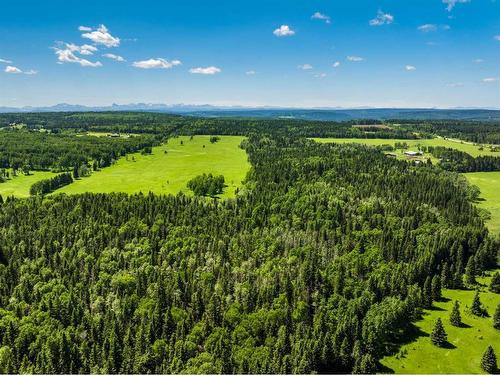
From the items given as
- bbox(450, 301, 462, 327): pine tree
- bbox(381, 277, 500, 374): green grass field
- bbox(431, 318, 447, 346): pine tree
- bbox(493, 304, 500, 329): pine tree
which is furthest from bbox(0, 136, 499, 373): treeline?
bbox(493, 304, 500, 329): pine tree

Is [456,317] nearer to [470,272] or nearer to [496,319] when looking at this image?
[496,319]

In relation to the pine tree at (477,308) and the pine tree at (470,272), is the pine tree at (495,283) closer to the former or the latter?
the pine tree at (470,272)

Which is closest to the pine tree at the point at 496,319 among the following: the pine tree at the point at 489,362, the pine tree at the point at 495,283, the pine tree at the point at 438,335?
the pine tree at the point at 438,335

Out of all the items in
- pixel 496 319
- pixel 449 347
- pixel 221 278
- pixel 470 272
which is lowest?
pixel 449 347

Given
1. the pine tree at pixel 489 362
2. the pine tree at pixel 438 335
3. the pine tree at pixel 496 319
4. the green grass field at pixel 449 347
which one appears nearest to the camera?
the pine tree at pixel 489 362

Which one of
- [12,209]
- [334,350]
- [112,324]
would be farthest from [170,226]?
[334,350]

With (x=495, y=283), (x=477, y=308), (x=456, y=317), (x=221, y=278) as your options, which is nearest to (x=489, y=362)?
(x=456, y=317)

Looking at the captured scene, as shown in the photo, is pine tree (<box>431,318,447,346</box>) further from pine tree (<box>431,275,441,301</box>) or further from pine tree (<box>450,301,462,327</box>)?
pine tree (<box>431,275,441,301</box>)
